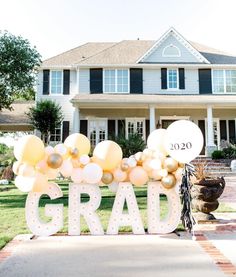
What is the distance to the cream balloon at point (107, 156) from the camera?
592cm

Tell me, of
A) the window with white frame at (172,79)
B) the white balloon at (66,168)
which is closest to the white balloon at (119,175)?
the white balloon at (66,168)

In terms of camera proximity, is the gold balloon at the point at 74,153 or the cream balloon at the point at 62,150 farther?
the gold balloon at the point at 74,153

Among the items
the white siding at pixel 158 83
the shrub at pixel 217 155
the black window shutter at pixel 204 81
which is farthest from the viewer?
the black window shutter at pixel 204 81

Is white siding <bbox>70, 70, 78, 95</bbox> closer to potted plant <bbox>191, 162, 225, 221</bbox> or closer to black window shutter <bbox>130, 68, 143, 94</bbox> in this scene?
black window shutter <bbox>130, 68, 143, 94</bbox>

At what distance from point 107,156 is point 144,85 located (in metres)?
16.2

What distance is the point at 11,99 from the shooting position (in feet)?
→ 75.3

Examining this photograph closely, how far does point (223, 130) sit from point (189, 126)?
1722 centimetres

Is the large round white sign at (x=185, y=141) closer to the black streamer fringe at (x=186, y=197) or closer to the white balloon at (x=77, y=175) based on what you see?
the black streamer fringe at (x=186, y=197)

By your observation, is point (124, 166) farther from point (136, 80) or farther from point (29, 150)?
point (136, 80)

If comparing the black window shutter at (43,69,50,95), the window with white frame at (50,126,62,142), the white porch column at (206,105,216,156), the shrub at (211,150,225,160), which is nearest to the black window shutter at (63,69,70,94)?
the black window shutter at (43,69,50,95)

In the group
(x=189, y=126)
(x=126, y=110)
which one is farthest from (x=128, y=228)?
(x=126, y=110)

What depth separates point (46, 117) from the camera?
64.8ft

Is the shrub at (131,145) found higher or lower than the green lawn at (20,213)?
higher

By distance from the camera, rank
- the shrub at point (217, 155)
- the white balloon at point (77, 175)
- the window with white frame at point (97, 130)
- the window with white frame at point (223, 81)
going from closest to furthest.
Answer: the white balloon at point (77, 175), the shrub at point (217, 155), the window with white frame at point (97, 130), the window with white frame at point (223, 81)
